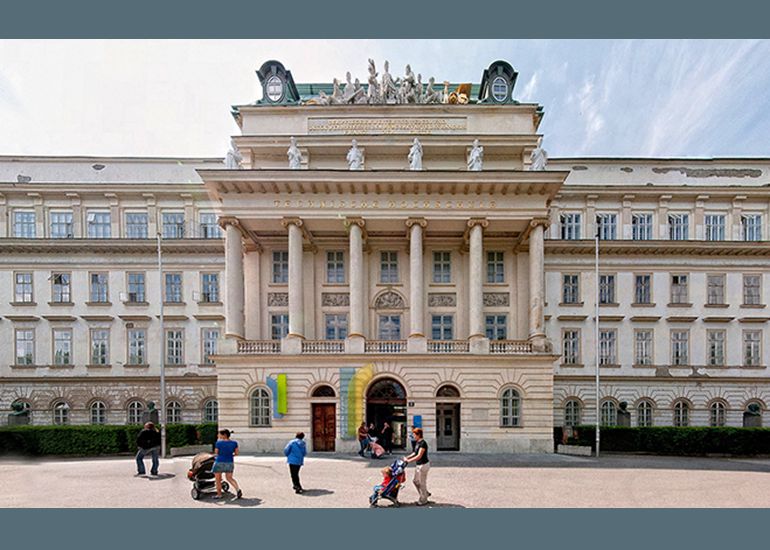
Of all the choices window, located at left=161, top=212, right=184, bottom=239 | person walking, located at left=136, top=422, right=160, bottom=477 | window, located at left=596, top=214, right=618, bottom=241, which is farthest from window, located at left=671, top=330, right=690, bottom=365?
window, located at left=161, top=212, right=184, bottom=239

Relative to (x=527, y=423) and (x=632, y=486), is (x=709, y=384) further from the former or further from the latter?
(x=632, y=486)

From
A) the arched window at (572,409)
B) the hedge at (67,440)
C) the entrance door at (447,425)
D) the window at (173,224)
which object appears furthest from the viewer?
the window at (173,224)

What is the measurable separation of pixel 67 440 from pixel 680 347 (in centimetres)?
3762

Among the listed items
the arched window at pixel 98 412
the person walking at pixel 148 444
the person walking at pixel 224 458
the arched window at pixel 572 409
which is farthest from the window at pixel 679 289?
the arched window at pixel 98 412

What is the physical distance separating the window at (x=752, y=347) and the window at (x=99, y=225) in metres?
44.4

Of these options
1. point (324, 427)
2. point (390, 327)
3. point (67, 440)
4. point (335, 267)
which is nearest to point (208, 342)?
point (67, 440)

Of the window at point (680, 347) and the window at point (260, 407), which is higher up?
the window at point (680, 347)

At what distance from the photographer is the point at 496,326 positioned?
28812mm

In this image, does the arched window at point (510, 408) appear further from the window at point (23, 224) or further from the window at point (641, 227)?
the window at point (23, 224)

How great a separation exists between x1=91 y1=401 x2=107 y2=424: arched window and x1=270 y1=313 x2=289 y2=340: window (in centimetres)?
1331

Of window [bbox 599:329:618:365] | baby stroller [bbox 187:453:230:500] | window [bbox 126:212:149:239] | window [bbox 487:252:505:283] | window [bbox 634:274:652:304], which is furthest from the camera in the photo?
window [bbox 126:212:149:239]

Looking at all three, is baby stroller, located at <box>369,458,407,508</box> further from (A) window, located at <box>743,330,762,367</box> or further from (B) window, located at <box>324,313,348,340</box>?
(A) window, located at <box>743,330,762,367</box>

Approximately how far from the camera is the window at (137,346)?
1228 inches

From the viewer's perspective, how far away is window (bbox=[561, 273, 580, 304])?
31719mm
